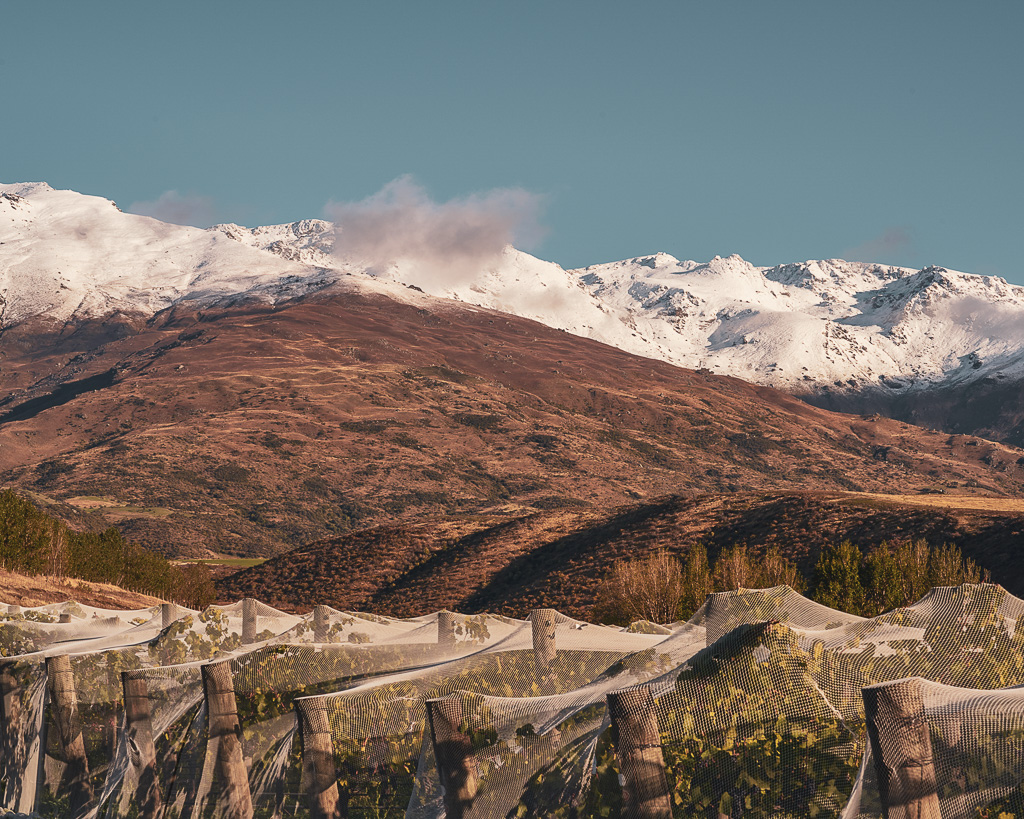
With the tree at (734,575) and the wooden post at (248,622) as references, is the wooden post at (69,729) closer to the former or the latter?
the wooden post at (248,622)

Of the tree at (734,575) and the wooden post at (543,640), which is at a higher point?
the wooden post at (543,640)

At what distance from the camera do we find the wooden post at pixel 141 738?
37.1ft

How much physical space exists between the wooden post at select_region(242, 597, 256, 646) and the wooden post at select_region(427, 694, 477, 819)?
7.24 metres

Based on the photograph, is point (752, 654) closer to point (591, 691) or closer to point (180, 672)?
point (591, 691)

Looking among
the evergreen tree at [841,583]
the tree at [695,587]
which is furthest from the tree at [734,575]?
the evergreen tree at [841,583]

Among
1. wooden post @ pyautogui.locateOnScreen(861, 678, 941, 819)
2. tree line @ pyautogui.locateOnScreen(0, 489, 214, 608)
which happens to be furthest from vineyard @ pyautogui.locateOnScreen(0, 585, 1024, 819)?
tree line @ pyautogui.locateOnScreen(0, 489, 214, 608)

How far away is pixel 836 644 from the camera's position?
10367mm

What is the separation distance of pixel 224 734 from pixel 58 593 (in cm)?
3248

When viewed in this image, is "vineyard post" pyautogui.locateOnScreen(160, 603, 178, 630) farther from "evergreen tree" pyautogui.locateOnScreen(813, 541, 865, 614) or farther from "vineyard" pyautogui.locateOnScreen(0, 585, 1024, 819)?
"evergreen tree" pyautogui.locateOnScreen(813, 541, 865, 614)

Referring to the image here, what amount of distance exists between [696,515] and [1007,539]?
3104 cm

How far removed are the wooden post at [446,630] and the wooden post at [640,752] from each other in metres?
5.83

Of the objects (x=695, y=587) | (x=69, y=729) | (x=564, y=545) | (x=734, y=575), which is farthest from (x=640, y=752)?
(x=564, y=545)

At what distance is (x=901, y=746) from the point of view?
720 cm

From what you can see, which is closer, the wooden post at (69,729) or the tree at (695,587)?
the wooden post at (69,729)
